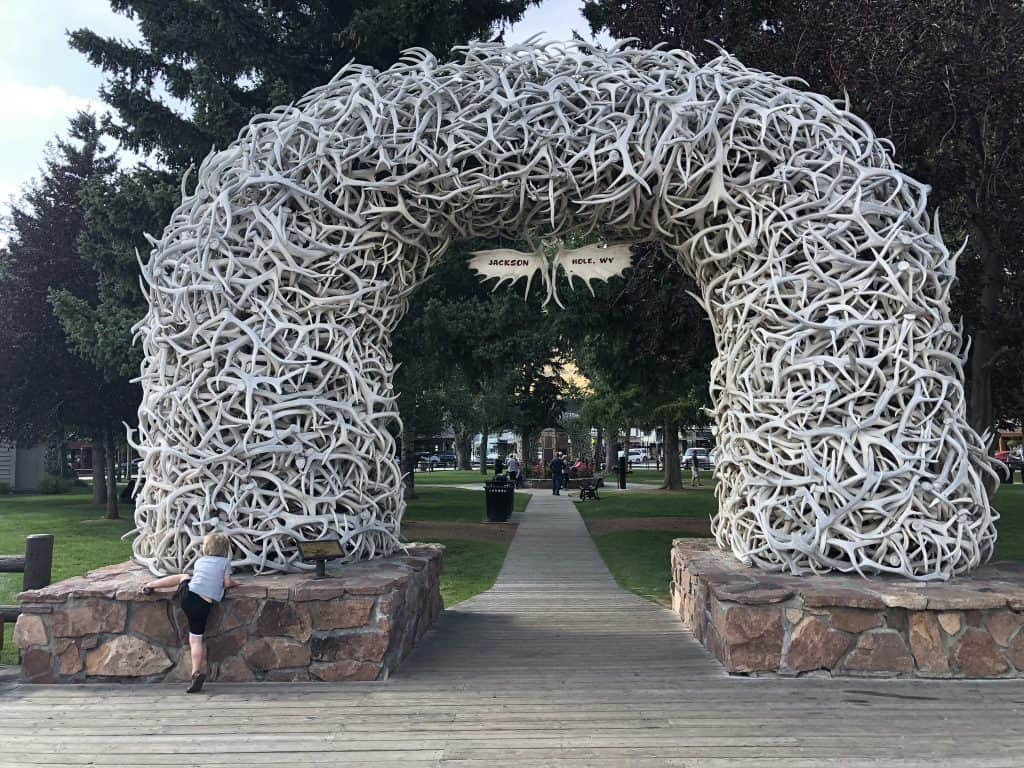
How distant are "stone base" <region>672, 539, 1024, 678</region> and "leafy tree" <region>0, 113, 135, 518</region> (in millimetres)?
16804

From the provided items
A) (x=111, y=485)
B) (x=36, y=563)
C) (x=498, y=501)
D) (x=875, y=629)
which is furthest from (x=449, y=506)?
(x=875, y=629)

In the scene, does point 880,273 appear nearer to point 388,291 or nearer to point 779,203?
point 779,203

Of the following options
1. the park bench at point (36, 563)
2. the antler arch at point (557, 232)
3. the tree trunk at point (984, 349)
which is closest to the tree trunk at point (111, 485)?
the park bench at point (36, 563)

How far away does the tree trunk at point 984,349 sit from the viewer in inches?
349

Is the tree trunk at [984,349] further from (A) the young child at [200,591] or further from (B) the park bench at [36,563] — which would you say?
(B) the park bench at [36,563]

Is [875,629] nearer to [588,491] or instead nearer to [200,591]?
[200,591]

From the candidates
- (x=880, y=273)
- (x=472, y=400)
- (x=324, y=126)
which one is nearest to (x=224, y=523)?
(x=324, y=126)

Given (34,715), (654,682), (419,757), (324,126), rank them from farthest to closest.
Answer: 1. (324,126)
2. (654,682)
3. (34,715)
4. (419,757)

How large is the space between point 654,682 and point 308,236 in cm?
396

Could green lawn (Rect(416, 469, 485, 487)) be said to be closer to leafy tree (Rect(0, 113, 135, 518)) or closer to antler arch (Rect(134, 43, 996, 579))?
leafy tree (Rect(0, 113, 135, 518))

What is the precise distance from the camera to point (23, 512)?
2023 centimetres

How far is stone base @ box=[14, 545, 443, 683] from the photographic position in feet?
15.8

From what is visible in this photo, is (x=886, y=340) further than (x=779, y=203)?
No

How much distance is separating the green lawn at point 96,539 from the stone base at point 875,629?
423cm
